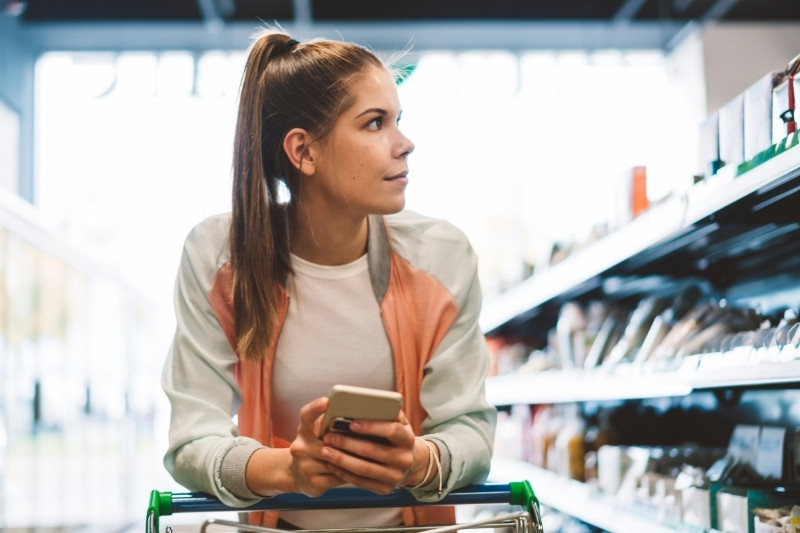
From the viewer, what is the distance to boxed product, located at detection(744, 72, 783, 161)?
173cm

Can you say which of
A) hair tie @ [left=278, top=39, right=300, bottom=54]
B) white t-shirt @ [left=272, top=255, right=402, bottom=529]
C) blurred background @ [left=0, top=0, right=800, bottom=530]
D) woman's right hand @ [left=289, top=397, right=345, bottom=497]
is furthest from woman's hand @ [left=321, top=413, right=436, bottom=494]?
blurred background @ [left=0, top=0, right=800, bottom=530]

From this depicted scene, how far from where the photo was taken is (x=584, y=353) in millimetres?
3035

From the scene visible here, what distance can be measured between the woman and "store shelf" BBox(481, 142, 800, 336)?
0.53 m

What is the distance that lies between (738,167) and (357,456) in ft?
3.11

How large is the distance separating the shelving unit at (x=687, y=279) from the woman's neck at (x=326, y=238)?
2.35 ft

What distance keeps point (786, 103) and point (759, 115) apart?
0.37 ft

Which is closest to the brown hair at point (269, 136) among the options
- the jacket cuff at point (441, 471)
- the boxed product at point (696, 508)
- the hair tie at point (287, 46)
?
the hair tie at point (287, 46)

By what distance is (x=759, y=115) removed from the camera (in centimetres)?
177

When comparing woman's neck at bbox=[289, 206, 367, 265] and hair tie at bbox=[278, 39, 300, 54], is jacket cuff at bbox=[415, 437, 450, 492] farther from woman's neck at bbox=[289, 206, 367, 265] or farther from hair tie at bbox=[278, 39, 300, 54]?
hair tie at bbox=[278, 39, 300, 54]

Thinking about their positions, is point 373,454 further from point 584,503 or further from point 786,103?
point 584,503

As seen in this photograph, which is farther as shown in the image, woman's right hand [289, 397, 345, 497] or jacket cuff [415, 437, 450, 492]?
jacket cuff [415, 437, 450, 492]

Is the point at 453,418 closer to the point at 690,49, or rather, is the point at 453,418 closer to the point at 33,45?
the point at 690,49

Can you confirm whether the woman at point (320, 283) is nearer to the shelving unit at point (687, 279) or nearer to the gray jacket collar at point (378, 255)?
the gray jacket collar at point (378, 255)

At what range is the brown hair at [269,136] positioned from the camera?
64.3 inches
